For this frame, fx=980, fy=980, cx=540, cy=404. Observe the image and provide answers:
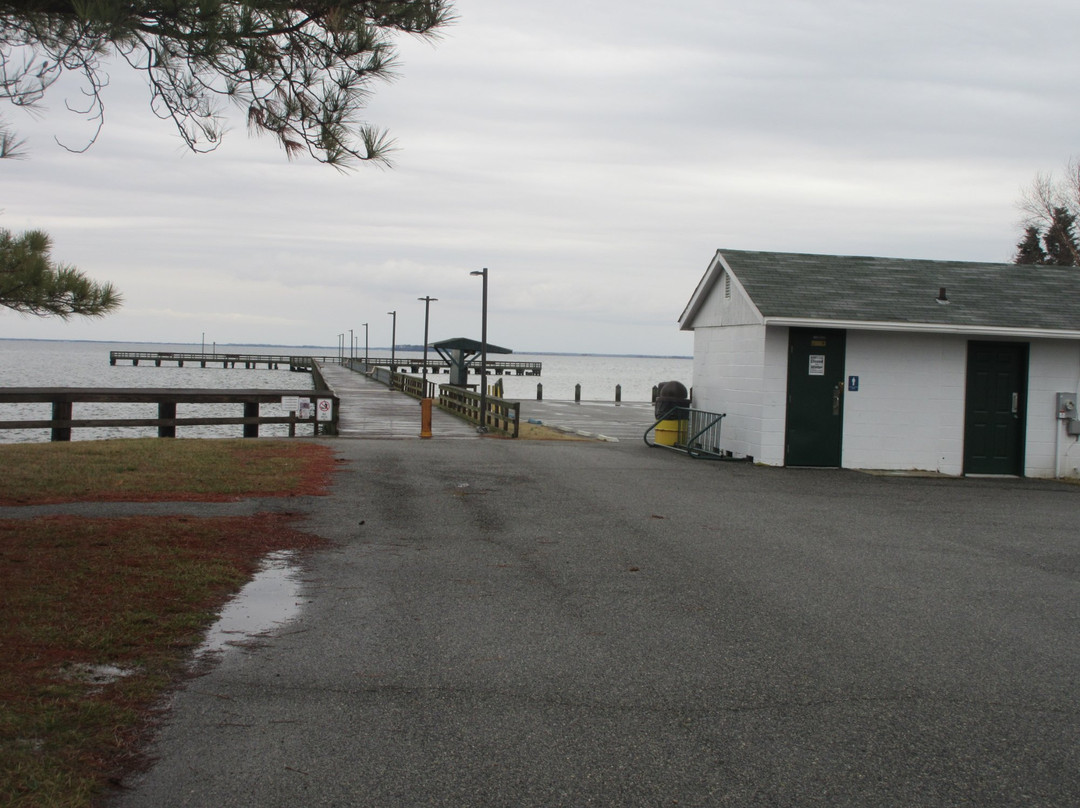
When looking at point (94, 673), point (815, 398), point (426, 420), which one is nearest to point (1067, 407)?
point (815, 398)

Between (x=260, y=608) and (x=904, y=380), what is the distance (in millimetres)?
13372

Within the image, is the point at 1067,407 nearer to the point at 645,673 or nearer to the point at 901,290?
the point at 901,290

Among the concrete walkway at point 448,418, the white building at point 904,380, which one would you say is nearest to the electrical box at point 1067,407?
the white building at point 904,380

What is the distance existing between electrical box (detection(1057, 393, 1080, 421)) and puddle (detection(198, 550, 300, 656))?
1432 cm

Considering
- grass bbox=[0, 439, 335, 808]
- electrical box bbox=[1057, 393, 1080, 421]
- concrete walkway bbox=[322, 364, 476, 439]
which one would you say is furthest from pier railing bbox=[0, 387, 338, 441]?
electrical box bbox=[1057, 393, 1080, 421]

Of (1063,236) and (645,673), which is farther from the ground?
(1063,236)

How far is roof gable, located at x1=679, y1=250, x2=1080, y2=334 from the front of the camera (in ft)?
55.1

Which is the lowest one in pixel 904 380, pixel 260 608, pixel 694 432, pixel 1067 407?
pixel 260 608

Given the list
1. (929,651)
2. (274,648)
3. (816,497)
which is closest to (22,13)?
(274,648)

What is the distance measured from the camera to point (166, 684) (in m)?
5.07

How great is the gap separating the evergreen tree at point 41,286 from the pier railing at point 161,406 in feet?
34.8

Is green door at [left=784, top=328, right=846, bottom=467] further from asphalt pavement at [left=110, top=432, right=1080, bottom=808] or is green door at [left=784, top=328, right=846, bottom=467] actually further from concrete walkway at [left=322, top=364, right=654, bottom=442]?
concrete walkway at [left=322, top=364, right=654, bottom=442]

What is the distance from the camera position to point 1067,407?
17.1m

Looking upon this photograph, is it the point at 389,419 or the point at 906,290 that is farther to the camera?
the point at 389,419
